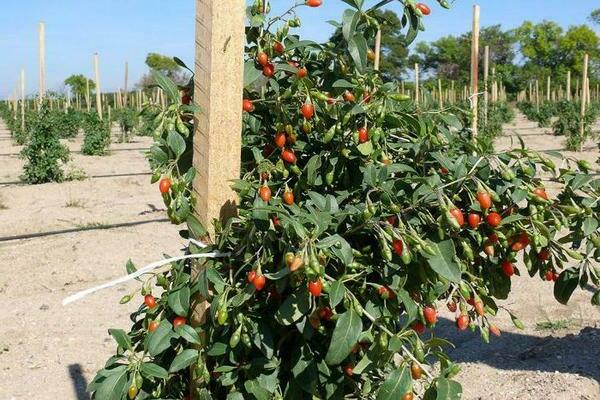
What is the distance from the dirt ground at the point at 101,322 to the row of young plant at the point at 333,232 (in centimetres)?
25

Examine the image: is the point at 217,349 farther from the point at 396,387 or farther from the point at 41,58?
the point at 41,58

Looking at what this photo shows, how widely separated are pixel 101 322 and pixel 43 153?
6451 millimetres

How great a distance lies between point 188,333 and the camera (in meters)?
1.60

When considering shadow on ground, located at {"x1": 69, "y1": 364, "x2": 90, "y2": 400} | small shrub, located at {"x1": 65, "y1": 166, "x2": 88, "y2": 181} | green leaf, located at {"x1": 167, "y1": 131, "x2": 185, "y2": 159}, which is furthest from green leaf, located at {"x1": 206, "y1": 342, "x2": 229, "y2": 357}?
small shrub, located at {"x1": 65, "y1": 166, "x2": 88, "y2": 181}

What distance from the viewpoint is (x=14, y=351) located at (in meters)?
3.55

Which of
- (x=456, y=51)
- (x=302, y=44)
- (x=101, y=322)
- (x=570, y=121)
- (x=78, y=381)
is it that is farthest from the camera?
(x=456, y=51)

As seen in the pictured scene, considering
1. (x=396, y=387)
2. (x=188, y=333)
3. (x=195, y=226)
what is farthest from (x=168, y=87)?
(x=396, y=387)

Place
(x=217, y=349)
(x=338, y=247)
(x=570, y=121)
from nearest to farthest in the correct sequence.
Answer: (x=338, y=247), (x=217, y=349), (x=570, y=121)

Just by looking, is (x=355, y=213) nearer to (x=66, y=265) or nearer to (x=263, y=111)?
(x=263, y=111)

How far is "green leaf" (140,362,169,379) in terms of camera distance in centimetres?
162

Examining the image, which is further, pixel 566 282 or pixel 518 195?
pixel 566 282

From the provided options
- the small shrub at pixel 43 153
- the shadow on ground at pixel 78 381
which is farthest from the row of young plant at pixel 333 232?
the small shrub at pixel 43 153

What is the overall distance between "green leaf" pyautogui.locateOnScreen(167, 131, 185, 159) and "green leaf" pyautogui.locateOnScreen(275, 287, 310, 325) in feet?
1.47

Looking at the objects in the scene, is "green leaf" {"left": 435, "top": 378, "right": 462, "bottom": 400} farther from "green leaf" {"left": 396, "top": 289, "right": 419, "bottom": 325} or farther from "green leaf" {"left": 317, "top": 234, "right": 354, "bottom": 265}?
"green leaf" {"left": 317, "top": 234, "right": 354, "bottom": 265}
